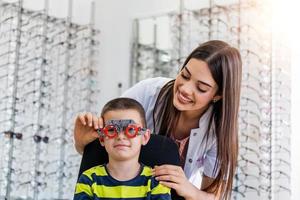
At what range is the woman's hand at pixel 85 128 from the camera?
1373mm

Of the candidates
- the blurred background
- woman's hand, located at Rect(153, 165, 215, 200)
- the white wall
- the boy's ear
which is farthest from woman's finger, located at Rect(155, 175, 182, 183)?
the white wall

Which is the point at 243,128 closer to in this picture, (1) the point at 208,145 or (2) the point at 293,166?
(2) the point at 293,166

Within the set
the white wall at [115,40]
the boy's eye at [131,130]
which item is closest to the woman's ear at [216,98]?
the boy's eye at [131,130]

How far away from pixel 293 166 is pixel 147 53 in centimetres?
177

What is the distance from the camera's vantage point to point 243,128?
3.90 meters

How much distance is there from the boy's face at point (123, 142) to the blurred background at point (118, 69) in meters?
2.67

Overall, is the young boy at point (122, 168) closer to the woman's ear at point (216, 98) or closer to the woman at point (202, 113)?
the woman at point (202, 113)

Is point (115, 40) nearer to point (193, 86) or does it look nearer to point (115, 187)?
point (193, 86)

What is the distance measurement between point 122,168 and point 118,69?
12.0ft

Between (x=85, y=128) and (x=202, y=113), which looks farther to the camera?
(x=202, y=113)

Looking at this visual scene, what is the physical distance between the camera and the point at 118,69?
4.92 m

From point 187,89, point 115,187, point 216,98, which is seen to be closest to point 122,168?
point 115,187

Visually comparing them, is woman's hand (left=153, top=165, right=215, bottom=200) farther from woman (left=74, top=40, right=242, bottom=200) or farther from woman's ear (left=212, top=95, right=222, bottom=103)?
woman's ear (left=212, top=95, right=222, bottom=103)

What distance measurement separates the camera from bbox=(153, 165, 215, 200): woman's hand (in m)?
1.31
